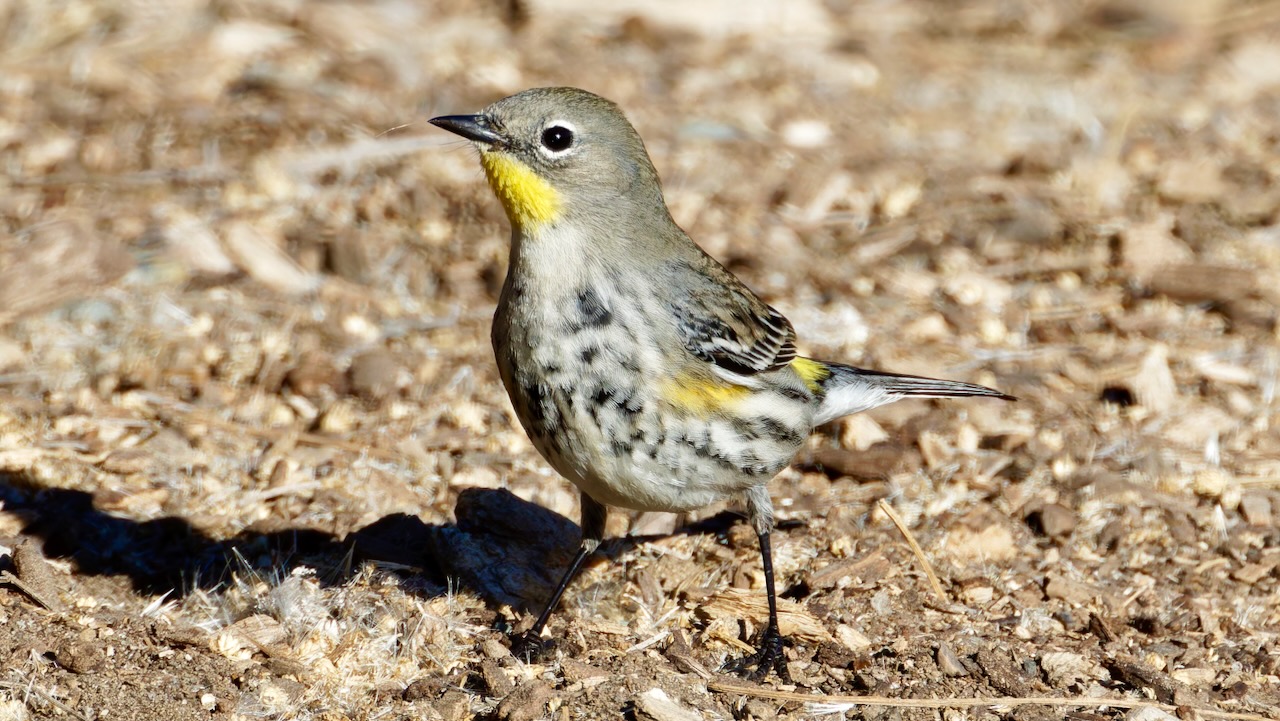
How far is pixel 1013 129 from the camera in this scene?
9602mm

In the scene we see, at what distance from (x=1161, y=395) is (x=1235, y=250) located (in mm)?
1770

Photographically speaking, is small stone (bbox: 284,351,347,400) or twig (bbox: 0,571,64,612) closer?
twig (bbox: 0,571,64,612)

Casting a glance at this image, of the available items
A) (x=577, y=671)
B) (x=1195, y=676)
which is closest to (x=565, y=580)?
(x=577, y=671)

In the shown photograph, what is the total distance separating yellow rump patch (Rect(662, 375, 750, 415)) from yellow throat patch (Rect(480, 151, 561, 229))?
71 cm

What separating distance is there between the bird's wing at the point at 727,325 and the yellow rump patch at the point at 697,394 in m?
0.10

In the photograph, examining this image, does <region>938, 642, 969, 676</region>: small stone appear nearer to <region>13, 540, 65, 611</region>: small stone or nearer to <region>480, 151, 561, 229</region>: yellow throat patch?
<region>480, 151, 561, 229</region>: yellow throat patch

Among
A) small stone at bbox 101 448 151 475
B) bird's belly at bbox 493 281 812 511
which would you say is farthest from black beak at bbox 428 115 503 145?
small stone at bbox 101 448 151 475

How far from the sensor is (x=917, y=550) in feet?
17.9

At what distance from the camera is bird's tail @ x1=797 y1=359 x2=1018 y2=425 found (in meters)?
5.58

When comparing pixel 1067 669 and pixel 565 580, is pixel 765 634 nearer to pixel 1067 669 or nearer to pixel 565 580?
pixel 565 580

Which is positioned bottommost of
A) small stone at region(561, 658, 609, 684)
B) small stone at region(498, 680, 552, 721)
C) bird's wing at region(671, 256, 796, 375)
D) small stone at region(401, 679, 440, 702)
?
small stone at region(401, 679, 440, 702)

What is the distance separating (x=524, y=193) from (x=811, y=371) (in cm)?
147

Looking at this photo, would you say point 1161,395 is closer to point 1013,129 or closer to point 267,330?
point 1013,129

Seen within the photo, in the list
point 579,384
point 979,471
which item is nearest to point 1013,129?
point 979,471
